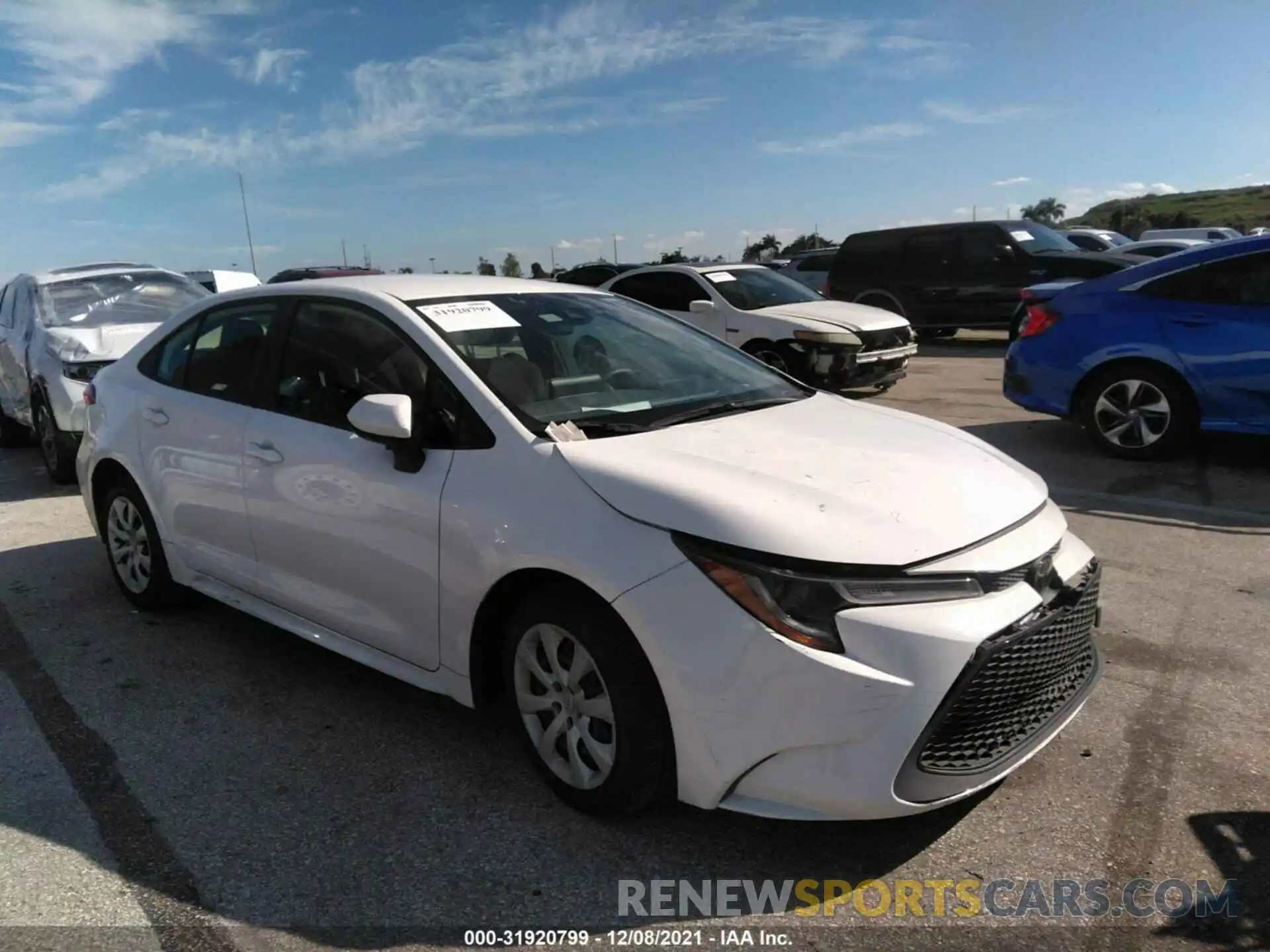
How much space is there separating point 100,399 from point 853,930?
14.4 feet

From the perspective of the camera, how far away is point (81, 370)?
25.5 feet

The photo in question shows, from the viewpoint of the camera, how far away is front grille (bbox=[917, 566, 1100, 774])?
8.23 feet

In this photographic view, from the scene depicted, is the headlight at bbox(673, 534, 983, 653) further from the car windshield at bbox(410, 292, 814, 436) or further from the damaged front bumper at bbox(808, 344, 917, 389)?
the damaged front bumper at bbox(808, 344, 917, 389)

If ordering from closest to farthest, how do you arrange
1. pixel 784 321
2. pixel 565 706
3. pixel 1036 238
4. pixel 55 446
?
pixel 565 706
pixel 55 446
pixel 784 321
pixel 1036 238

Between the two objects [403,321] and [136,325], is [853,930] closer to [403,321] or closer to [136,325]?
[403,321]

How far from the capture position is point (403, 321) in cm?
354

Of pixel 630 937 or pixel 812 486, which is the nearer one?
pixel 630 937

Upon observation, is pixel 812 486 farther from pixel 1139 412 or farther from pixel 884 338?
pixel 884 338

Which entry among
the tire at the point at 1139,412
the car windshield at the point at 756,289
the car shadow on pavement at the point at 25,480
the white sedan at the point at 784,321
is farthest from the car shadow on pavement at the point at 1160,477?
the car shadow on pavement at the point at 25,480

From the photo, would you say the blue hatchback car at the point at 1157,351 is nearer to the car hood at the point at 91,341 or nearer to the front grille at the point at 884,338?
the front grille at the point at 884,338

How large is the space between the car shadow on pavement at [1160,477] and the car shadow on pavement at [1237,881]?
130 inches

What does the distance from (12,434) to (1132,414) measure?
10.3 meters

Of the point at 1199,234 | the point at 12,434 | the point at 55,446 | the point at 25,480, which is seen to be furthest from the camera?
the point at 1199,234

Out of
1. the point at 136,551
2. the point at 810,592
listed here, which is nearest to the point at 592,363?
the point at 810,592
